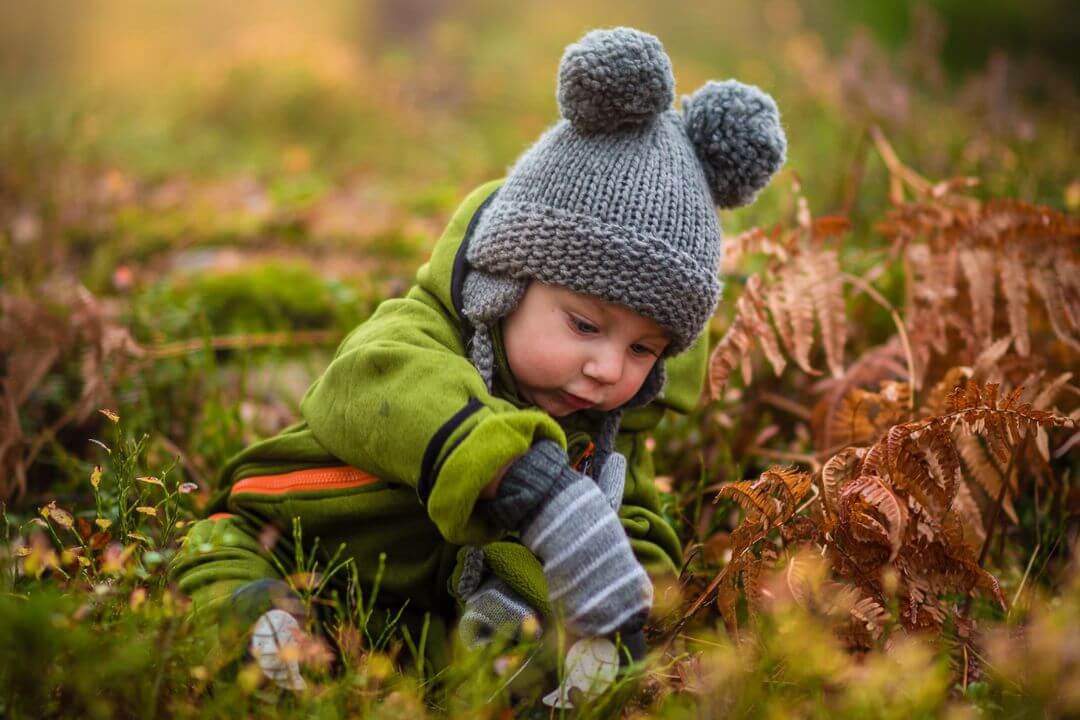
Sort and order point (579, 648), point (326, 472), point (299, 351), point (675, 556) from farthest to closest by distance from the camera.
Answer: point (299, 351) → point (675, 556) → point (326, 472) → point (579, 648)

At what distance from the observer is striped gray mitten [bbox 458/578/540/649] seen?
84.3 inches

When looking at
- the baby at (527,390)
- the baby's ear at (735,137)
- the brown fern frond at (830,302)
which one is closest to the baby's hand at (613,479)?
the baby at (527,390)

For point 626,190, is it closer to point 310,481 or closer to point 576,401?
point 576,401

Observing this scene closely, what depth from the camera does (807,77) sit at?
6195 millimetres

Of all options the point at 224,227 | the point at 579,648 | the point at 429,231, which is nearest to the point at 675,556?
the point at 579,648

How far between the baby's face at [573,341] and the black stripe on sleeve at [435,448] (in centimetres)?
31

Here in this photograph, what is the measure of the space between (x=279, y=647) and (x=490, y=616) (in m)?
0.53

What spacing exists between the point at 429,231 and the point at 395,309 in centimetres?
278

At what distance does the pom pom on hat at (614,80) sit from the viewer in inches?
84.4

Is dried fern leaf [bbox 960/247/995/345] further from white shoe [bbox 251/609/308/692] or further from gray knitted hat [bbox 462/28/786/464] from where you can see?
white shoe [bbox 251/609/308/692]

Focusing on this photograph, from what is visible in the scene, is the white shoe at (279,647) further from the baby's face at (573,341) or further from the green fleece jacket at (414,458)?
the baby's face at (573,341)

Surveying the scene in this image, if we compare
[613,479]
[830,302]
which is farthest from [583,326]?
[830,302]

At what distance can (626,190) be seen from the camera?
2.16 m

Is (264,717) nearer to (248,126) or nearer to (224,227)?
(224,227)
